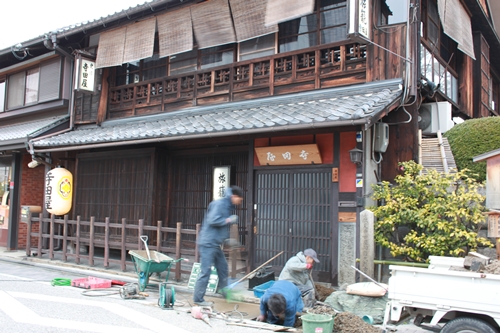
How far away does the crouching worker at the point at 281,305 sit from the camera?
6.24m

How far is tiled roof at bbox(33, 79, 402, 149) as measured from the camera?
8.37m

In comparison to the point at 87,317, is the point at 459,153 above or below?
above

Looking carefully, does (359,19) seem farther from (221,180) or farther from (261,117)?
(221,180)

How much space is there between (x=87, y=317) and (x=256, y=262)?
4.43 metres

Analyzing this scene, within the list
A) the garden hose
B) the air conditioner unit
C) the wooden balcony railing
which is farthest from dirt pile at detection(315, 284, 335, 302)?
the air conditioner unit

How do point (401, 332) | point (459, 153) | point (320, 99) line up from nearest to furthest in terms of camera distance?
point (401, 332)
point (320, 99)
point (459, 153)

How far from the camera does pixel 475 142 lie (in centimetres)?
1065

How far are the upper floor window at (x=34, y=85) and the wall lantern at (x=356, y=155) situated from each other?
11.4m

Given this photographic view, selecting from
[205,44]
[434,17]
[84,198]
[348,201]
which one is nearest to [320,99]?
[348,201]

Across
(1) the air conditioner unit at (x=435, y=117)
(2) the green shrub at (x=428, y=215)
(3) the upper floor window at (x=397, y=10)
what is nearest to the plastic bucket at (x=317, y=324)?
(2) the green shrub at (x=428, y=215)

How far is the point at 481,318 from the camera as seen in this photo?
490 centimetres

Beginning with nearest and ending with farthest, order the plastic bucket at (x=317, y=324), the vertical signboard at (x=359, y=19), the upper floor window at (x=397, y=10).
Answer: the plastic bucket at (x=317, y=324)
the vertical signboard at (x=359, y=19)
the upper floor window at (x=397, y=10)

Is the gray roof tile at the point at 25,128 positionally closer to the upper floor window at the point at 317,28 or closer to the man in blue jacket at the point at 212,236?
the upper floor window at the point at 317,28

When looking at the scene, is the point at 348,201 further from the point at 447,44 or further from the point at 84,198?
the point at 84,198
